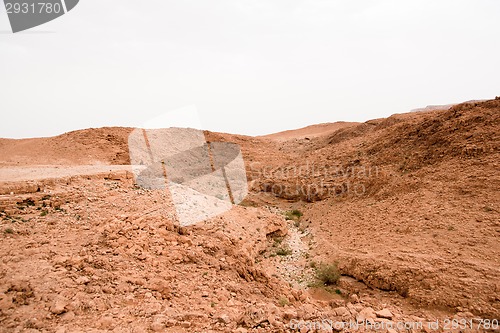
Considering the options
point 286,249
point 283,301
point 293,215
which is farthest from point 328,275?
point 293,215

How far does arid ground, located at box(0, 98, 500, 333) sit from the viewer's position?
4105 mm

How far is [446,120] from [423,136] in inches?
36.0

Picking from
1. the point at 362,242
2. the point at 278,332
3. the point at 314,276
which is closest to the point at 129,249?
the point at 278,332

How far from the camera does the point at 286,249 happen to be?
29.7 feet

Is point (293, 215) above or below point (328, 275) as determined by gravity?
above

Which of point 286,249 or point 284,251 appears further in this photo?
point 286,249

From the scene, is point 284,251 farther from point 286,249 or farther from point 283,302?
point 283,302

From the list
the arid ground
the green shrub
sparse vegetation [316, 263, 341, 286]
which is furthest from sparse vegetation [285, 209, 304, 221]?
the green shrub

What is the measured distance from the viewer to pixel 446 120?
11.1 metres

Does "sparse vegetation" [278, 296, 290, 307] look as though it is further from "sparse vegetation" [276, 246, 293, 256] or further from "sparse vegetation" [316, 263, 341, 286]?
"sparse vegetation" [276, 246, 293, 256]

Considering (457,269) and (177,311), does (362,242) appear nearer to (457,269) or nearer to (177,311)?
(457,269)

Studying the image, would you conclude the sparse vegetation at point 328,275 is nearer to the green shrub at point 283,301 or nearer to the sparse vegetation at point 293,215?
the green shrub at point 283,301

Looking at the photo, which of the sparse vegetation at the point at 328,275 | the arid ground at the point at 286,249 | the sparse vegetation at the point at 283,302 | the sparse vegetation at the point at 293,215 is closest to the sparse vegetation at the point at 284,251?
the arid ground at the point at 286,249

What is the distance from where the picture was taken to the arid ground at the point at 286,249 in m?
4.11
